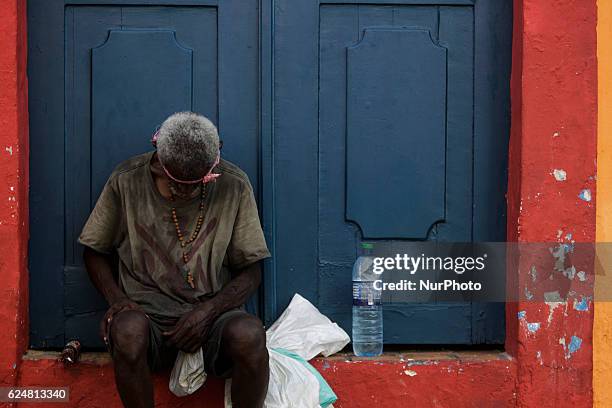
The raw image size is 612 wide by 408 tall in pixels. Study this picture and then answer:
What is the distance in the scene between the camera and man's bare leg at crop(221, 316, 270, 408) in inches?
131

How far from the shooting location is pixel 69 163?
3957 mm

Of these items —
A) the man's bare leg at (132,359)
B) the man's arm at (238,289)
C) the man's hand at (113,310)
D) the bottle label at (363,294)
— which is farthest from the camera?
the bottle label at (363,294)

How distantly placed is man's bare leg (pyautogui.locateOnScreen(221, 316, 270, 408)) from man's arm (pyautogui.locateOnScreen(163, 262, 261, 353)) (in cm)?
12

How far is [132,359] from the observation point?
3291 mm

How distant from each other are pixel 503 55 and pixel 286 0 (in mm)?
956

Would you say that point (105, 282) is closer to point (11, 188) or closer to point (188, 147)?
point (11, 188)

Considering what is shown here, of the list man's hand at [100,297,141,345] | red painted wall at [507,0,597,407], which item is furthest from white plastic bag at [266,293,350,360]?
red painted wall at [507,0,597,407]

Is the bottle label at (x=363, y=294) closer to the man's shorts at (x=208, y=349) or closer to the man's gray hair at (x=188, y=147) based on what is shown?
the man's shorts at (x=208, y=349)

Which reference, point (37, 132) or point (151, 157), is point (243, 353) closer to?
point (151, 157)

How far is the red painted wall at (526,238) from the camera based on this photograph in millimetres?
3770

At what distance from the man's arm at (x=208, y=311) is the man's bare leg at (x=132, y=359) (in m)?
0.15

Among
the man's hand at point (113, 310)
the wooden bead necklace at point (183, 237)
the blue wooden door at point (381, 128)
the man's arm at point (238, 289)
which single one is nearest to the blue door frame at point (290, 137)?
the blue wooden door at point (381, 128)

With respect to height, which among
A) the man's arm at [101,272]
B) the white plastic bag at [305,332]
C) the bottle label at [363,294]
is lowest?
the white plastic bag at [305,332]

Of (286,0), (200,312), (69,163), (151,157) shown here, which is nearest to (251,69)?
(286,0)
